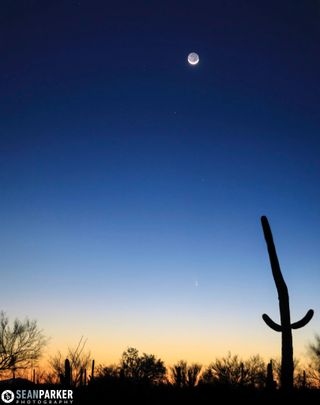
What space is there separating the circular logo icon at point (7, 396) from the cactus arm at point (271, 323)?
791 cm

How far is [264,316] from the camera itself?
11.3m

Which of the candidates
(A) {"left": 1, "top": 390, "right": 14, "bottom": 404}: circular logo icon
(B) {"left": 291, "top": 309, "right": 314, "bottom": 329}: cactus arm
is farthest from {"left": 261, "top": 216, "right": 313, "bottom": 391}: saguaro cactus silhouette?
(A) {"left": 1, "top": 390, "right": 14, "bottom": 404}: circular logo icon

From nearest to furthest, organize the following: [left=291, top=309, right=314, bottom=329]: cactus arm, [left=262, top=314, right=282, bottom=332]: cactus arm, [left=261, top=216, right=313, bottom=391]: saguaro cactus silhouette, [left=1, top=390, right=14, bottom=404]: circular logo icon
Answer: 1. [left=261, top=216, right=313, bottom=391]: saguaro cactus silhouette
2. [left=291, top=309, right=314, bottom=329]: cactus arm
3. [left=262, top=314, right=282, bottom=332]: cactus arm
4. [left=1, top=390, right=14, bottom=404]: circular logo icon

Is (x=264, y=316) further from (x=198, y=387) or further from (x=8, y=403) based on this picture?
(x=8, y=403)

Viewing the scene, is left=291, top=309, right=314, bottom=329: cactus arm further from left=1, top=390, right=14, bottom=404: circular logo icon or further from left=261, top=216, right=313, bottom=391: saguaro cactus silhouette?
left=1, top=390, right=14, bottom=404: circular logo icon

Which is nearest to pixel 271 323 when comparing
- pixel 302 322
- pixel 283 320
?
pixel 283 320

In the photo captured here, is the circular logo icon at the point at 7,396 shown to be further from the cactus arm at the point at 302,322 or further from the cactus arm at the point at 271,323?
the cactus arm at the point at 302,322

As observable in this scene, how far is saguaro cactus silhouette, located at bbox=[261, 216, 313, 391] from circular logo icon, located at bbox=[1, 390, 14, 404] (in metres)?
7.92

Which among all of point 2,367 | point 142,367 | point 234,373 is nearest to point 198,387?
point 2,367

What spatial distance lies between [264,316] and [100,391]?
17.3 feet

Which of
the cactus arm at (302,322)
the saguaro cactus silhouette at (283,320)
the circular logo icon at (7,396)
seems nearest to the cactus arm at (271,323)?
the saguaro cactus silhouette at (283,320)

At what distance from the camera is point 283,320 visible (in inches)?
424

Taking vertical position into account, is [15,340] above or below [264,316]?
below

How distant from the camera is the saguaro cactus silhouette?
1015 centimetres
